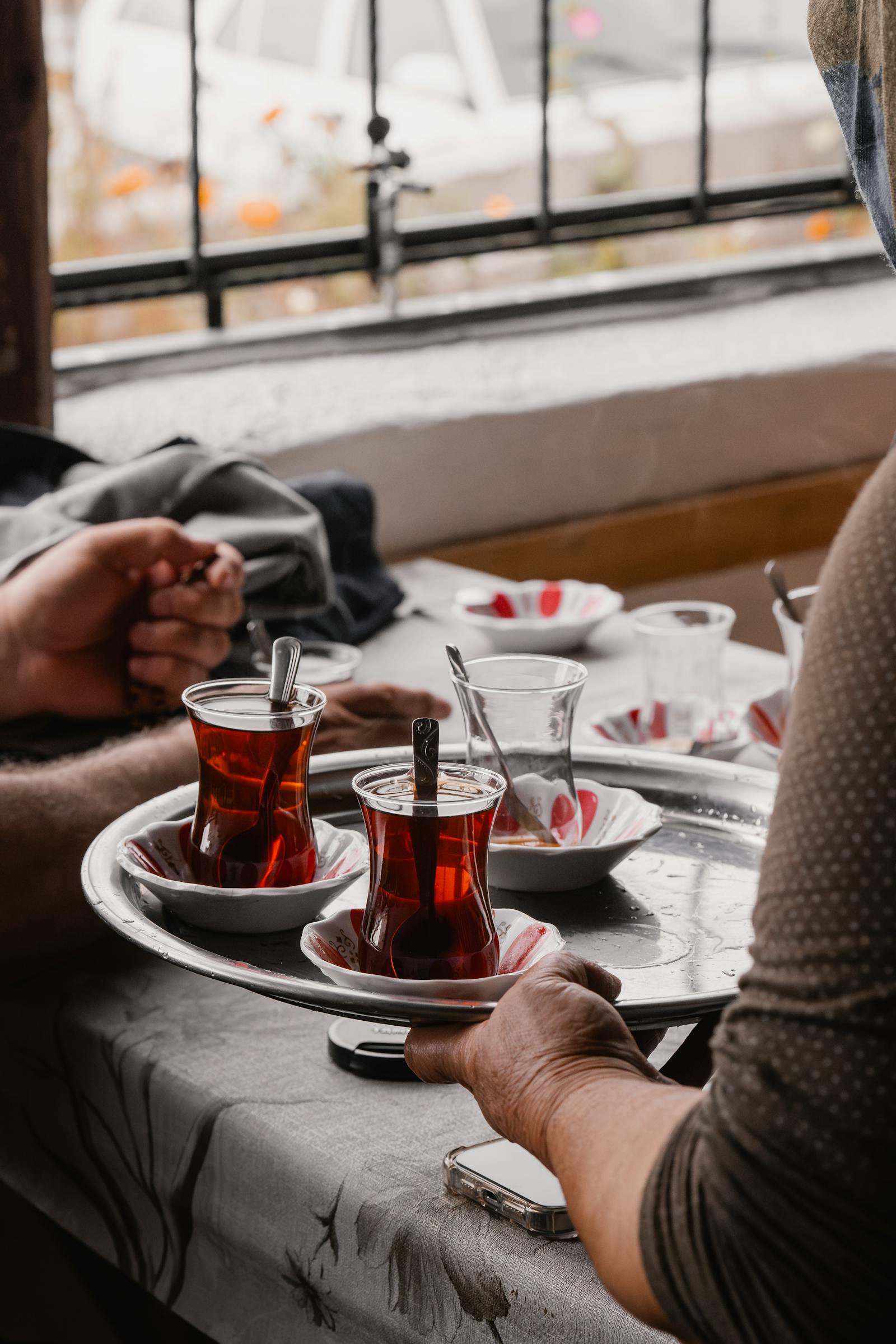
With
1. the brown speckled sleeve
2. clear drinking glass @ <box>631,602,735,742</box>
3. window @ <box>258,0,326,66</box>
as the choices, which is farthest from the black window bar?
the brown speckled sleeve

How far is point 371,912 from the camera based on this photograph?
0.72 metres

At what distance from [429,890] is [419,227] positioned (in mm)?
2367

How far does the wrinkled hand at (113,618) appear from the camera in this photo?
130 centimetres

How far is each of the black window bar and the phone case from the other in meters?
1.99

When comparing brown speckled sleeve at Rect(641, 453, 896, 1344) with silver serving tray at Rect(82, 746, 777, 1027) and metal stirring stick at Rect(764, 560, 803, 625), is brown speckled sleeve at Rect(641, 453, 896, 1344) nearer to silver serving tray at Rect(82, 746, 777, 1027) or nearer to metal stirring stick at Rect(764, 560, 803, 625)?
silver serving tray at Rect(82, 746, 777, 1027)

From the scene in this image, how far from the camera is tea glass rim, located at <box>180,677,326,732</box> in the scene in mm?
815

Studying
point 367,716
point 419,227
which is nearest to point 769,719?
point 367,716

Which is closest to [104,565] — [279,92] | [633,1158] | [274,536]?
[274,536]

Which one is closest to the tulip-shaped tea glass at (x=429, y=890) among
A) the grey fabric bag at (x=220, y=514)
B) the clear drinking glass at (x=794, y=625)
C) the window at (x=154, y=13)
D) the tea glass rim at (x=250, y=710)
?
the tea glass rim at (x=250, y=710)

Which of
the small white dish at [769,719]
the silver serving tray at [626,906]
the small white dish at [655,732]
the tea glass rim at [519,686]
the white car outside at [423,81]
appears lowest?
the small white dish at [655,732]

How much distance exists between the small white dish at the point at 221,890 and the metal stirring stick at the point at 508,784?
0.09 m

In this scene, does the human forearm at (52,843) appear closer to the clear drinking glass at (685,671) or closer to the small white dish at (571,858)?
the small white dish at (571,858)

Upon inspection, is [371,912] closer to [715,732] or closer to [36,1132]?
[36,1132]

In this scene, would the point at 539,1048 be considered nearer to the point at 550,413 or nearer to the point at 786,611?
the point at 786,611
